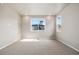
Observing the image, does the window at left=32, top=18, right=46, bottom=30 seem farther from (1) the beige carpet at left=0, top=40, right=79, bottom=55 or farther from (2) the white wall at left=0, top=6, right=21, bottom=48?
(1) the beige carpet at left=0, top=40, right=79, bottom=55

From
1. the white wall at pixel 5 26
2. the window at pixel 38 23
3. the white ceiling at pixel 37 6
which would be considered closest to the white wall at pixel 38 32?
the window at pixel 38 23

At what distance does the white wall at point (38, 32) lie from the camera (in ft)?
32.7

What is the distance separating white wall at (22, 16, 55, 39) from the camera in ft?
32.7

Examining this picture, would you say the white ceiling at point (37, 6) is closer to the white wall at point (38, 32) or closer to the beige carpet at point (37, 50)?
the beige carpet at point (37, 50)

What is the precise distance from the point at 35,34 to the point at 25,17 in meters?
1.71

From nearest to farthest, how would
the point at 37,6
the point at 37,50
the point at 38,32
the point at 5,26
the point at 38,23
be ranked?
the point at 37,50, the point at 5,26, the point at 37,6, the point at 38,32, the point at 38,23

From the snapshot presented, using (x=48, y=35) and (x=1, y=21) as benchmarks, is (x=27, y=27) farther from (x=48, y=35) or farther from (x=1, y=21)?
(x=1, y=21)

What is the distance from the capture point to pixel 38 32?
10.0 metres

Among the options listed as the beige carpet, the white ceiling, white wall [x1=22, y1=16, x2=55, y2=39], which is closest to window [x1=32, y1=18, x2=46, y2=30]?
white wall [x1=22, y1=16, x2=55, y2=39]

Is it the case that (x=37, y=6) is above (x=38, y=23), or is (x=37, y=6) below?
above

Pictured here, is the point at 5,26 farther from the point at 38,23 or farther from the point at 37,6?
the point at 38,23

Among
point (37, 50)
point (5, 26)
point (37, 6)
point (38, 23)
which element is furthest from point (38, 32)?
point (37, 50)

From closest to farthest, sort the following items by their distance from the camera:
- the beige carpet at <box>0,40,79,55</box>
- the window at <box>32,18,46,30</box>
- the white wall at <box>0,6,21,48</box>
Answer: the beige carpet at <box>0,40,79,55</box> < the white wall at <box>0,6,21,48</box> < the window at <box>32,18,46,30</box>
